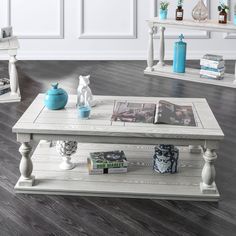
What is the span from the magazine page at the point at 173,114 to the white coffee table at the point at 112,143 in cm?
4

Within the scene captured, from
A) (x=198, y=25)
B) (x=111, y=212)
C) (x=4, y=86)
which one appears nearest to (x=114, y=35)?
(x=198, y=25)

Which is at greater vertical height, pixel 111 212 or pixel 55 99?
pixel 55 99

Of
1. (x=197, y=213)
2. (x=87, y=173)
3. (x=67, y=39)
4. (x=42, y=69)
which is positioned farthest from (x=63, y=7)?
(x=197, y=213)

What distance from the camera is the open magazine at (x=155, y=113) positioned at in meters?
2.54

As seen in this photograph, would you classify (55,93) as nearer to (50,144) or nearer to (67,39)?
(50,144)

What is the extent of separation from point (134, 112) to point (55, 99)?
0.41 metres

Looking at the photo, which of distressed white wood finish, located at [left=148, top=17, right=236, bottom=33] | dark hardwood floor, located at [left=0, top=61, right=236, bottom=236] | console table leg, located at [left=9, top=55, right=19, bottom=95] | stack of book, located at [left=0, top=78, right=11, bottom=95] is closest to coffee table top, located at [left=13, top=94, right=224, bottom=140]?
dark hardwood floor, located at [left=0, top=61, right=236, bottom=236]

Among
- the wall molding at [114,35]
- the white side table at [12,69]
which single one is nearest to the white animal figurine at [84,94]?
the white side table at [12,69]

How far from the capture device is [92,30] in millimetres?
5496

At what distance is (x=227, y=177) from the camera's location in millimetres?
2699

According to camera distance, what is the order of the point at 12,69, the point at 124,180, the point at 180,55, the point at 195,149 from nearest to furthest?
1. the point at 124,180
2. the point at 195,149
3. the point at 12,69
4. the point at 180,55

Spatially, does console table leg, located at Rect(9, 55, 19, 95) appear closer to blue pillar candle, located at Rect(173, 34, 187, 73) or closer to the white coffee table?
the white coffee table

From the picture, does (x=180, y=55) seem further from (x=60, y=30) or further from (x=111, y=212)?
(x=111, y=212)

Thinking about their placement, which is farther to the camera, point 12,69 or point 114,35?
point 114,35
